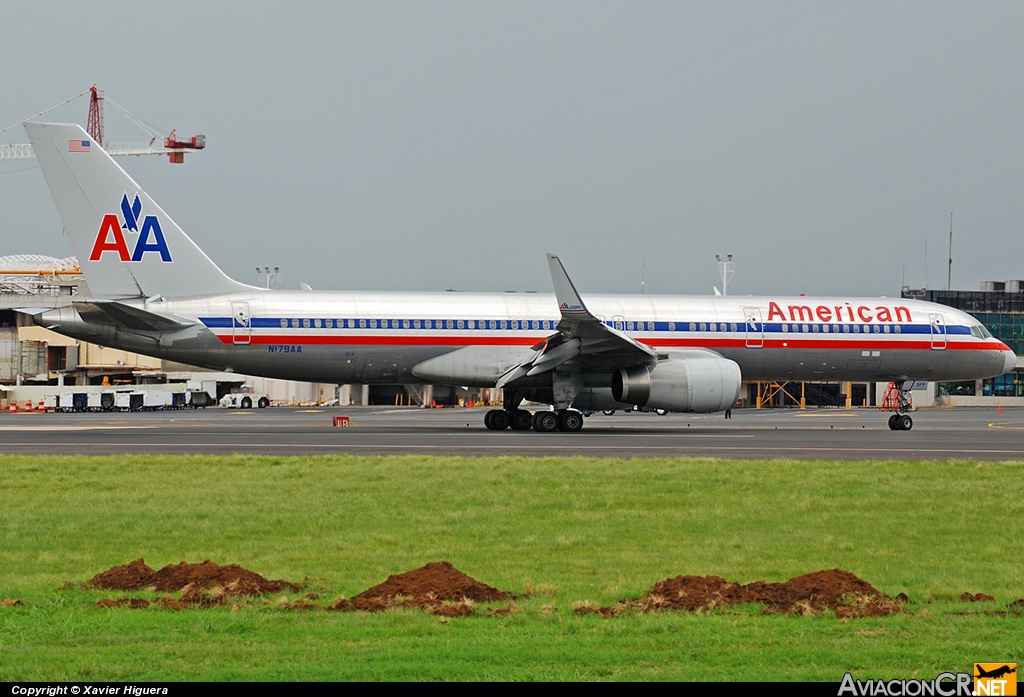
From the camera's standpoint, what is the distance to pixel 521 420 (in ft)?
107

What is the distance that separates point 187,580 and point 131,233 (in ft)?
77.0

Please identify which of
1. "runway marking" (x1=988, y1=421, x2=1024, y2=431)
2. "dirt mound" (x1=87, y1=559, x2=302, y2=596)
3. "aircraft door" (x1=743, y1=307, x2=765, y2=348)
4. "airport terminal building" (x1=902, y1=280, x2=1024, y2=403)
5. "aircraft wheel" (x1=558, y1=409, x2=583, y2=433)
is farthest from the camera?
"airport terminal building" (x1=902, y1=280, x2=1024, y2=403)

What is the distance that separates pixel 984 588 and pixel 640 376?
21239mm

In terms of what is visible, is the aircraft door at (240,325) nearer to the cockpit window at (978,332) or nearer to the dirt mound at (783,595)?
the dirt mound at (783,595)

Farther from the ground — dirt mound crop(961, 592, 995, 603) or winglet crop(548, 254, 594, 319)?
winglet crop(548, 254, 594, 319)

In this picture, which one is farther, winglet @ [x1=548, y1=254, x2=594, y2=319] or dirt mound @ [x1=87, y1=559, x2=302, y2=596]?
winglet @ [x1=548, y1=254, x2=594, y2=319]

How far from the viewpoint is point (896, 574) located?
961cm

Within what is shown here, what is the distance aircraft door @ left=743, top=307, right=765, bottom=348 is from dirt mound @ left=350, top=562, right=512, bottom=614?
2705 cm

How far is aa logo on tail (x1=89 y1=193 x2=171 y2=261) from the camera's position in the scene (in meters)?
30.1

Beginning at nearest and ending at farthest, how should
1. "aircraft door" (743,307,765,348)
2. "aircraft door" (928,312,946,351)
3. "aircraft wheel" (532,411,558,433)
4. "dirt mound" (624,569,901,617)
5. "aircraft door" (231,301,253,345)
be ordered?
"dirt mound" (624,569,901,617) < "aircraft door" (231,301,253,345) < "aircraft wheel" (532,411,558,433) < "aircraft door" (743,307,765,348) < "aircraft door" (928,312,946,351)

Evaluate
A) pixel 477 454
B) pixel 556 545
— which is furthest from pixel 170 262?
pixel 556 545

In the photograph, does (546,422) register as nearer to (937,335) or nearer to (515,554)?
(937,335)

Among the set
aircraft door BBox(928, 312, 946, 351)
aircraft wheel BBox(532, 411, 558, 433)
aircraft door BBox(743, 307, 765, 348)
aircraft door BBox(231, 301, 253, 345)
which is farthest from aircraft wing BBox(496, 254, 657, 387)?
aircraft door BBox(928, 312, 946, 351)

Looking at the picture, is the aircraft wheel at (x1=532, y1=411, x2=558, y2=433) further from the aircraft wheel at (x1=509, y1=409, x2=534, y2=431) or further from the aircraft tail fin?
the aircraft tail fin
